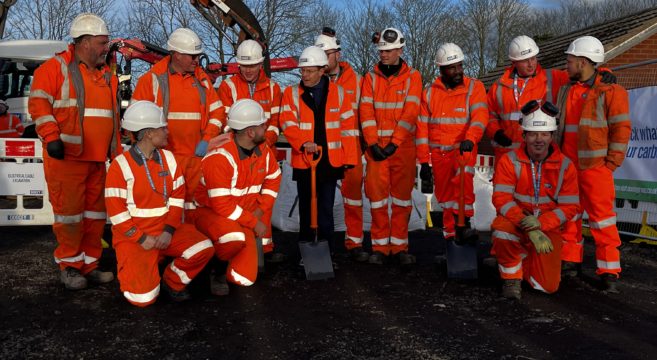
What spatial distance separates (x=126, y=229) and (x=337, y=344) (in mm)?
1919

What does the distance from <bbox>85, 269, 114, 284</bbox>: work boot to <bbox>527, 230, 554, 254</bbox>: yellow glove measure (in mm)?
3725

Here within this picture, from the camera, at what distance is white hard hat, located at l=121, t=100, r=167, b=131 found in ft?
15.1

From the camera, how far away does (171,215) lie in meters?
4.69

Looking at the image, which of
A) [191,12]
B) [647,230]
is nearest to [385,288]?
[647,230]

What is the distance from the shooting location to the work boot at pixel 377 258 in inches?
241

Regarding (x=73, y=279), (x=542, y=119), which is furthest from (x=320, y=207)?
(x=73, y=279)

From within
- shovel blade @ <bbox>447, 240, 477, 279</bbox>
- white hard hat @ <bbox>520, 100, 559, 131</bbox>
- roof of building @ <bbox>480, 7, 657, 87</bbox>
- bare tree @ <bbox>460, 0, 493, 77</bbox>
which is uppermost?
bare tree @ <bbox>460, 0, 493, 77</bbox>

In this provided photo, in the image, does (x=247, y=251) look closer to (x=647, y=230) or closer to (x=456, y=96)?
(x=456, y=96)

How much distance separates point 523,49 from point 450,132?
106 cm

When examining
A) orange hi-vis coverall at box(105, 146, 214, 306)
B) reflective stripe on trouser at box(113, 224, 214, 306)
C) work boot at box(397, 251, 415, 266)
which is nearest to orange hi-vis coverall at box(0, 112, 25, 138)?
orange hi-vis coverall at box(105, 146, 214, 306)

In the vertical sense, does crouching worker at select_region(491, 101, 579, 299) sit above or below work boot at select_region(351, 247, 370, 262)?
above

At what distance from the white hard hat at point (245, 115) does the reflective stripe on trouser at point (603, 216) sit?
3029 mm

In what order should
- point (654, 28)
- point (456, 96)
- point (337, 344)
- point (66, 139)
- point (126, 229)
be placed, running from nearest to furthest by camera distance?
point (337, 344) < point (126, 229) < point (66, 139) < point (456, 96) < point (654, 28)

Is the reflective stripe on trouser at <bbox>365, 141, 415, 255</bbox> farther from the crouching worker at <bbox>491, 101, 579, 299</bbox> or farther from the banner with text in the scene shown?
the banner with text
